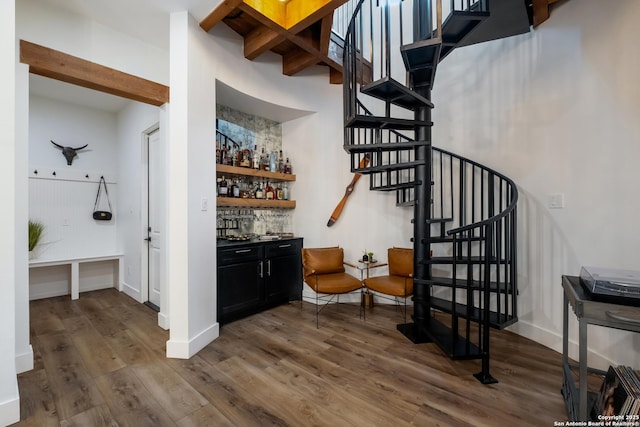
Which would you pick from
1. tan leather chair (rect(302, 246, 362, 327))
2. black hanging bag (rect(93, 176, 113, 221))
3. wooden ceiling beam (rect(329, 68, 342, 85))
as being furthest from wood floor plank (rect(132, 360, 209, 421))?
wooden ceiling beam (rect(329, 68, 342, 85))

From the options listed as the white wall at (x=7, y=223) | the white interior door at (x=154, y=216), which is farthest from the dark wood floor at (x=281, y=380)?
the white interior door at (x=154, y=216)

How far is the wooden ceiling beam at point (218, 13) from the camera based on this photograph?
2245mm

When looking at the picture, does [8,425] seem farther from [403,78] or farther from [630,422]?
[403,78]

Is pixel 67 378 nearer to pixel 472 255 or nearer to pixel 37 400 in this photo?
pixel 37 400

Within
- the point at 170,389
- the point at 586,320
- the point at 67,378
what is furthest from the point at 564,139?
the point at 67,378

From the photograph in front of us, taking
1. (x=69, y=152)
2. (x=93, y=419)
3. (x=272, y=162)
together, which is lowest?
(x=93, y=419)

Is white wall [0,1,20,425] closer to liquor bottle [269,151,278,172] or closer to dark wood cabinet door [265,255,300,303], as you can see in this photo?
dark wood cabinet door [265,255,300,303]

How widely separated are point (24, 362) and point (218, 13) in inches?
127

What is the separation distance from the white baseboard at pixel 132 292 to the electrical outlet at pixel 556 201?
15.8 ft

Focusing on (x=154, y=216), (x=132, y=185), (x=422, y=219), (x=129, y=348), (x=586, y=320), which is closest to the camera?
(x=586, y=320)

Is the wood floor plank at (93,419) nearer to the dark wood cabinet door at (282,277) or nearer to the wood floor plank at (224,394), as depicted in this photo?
the wood floor plank at (224,394)

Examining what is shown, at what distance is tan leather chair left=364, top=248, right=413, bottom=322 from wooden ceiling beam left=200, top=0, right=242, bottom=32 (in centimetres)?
287

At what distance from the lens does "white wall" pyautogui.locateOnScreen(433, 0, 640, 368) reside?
1931 millimetres

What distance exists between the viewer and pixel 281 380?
197cm
